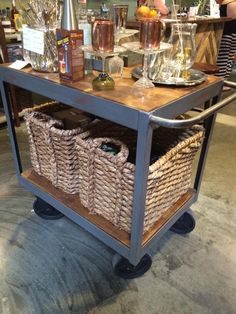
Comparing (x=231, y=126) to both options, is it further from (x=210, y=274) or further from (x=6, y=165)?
(x=6, y=165)

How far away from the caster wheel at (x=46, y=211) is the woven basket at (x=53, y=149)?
8.5 inches

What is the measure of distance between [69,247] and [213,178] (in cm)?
113

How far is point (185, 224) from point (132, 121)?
880 millimetres

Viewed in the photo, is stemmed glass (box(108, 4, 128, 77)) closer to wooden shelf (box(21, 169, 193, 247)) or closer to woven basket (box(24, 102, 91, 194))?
woven basket (box(24, 102, 91, 194))

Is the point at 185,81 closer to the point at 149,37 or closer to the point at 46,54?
the point at 149,37

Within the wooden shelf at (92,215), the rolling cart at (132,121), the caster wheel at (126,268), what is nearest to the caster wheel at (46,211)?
the rolling cart at (132,121)

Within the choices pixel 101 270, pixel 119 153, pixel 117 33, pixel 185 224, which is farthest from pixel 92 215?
pixel 117 33

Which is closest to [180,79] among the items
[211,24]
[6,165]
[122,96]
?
[122,96]

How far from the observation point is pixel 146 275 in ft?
4.13

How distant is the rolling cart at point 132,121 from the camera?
0.84m

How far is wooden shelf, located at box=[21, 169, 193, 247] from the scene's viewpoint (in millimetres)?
1142

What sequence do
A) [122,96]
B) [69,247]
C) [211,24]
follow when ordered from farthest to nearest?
[211,24]
[69,247]
[122,96]

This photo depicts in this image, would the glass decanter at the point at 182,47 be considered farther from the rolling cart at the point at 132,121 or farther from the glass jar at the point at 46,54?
the glass jar at the point at 46,54

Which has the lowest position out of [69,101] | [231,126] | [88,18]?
[231,126]
